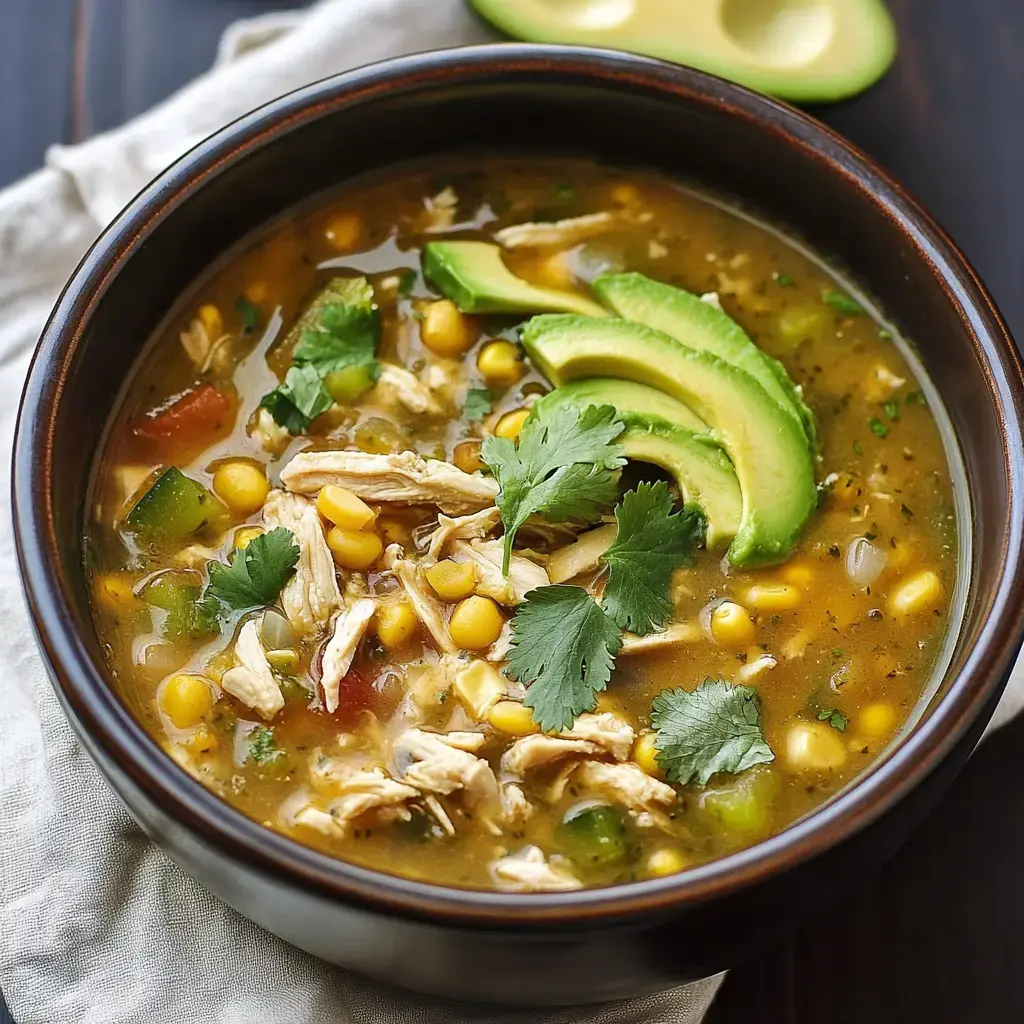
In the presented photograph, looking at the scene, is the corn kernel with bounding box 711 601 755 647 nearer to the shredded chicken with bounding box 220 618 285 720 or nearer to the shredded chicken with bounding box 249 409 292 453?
the shredded chicken with bounding box 220 618 285 720

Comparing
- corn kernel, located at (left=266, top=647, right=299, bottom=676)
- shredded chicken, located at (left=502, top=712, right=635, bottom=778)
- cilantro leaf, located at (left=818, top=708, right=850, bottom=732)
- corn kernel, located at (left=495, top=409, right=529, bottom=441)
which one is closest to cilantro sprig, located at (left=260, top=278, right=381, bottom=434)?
corn kernel, located at (left=495, top=409, right=529, bottom=441)

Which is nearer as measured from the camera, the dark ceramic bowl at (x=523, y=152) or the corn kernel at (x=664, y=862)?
the dark ceramic bowl at (x=523, y=152)

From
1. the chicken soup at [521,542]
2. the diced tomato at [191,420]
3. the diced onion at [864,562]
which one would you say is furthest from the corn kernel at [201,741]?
A: the diced onion at [864,562]

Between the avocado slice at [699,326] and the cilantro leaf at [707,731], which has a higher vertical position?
the avocado slice at [699,326]

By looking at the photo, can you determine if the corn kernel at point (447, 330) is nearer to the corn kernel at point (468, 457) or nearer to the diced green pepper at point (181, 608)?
the corn kernel at point (468, 457)

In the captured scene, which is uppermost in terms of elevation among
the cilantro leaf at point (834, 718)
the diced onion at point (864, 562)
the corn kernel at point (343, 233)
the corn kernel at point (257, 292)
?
the corn kernel at point (343, 233)

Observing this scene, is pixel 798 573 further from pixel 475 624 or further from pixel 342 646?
pixel 342 646

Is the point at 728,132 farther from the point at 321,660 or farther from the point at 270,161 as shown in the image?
the point at 321,660
